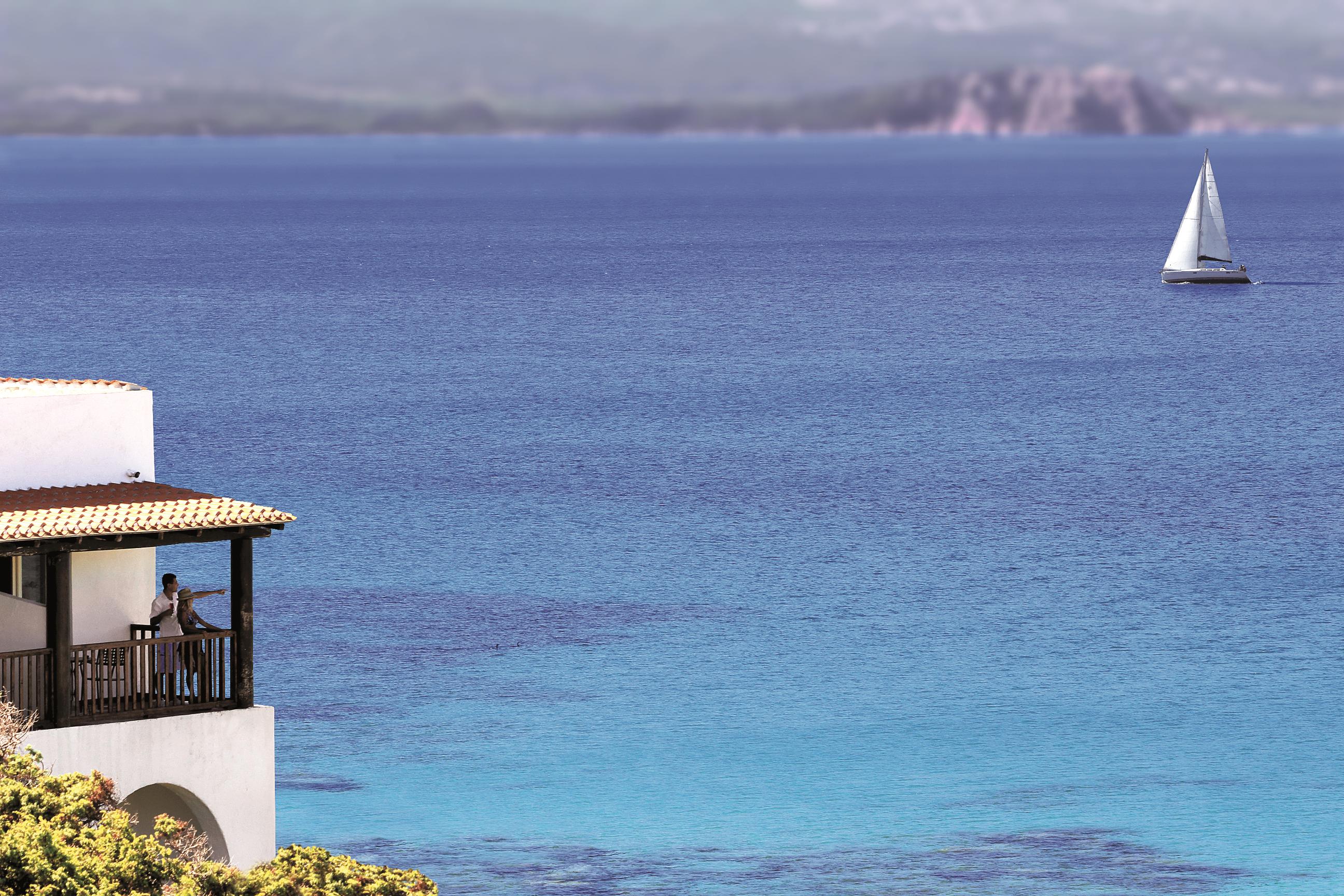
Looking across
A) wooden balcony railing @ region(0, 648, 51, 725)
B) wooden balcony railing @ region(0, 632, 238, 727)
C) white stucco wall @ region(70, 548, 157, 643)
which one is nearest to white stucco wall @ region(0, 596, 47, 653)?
white stucco wall @ region(70, 548, 157, 643)

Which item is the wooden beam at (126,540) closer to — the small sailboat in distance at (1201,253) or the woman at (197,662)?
the woman at (197,662)

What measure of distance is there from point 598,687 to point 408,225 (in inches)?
5920

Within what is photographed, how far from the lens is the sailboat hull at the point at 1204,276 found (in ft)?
392

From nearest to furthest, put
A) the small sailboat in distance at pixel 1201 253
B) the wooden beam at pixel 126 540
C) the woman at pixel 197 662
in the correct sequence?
the wooden beam at pixel 126 540, the woman at pixel 197 662, the small sailboat in distance at pixel 1201 253

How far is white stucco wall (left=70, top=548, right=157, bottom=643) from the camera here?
72.5 feet

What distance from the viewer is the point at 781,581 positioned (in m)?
49.4

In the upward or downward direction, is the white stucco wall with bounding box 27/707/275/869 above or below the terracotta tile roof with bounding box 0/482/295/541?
below

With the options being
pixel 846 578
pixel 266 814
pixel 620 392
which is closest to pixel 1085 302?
pixel 620 392

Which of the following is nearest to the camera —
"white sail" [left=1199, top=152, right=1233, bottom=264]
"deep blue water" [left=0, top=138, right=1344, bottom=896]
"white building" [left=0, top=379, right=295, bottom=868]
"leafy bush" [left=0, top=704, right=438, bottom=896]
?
"leafy bush" [left=0, top=704, right=438, bottom=896]

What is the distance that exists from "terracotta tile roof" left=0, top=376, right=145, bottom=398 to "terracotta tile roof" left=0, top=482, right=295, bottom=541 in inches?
42.6

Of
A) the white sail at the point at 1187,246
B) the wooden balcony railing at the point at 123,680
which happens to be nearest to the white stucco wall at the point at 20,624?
the wooden balcony railing at the point at 123,680

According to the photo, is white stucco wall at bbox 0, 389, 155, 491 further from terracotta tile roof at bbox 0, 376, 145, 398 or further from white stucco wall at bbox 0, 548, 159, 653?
white stucco wall at bbox 0, 548, 159, 653

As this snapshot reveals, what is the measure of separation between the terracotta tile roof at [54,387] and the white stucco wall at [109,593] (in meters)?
1.72

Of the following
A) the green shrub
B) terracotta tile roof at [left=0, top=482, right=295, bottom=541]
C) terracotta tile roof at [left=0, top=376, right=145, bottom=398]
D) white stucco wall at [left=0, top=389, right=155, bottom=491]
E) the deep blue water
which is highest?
terracotta tile roof at [left=0, top=376, right=145, bottom=398]
